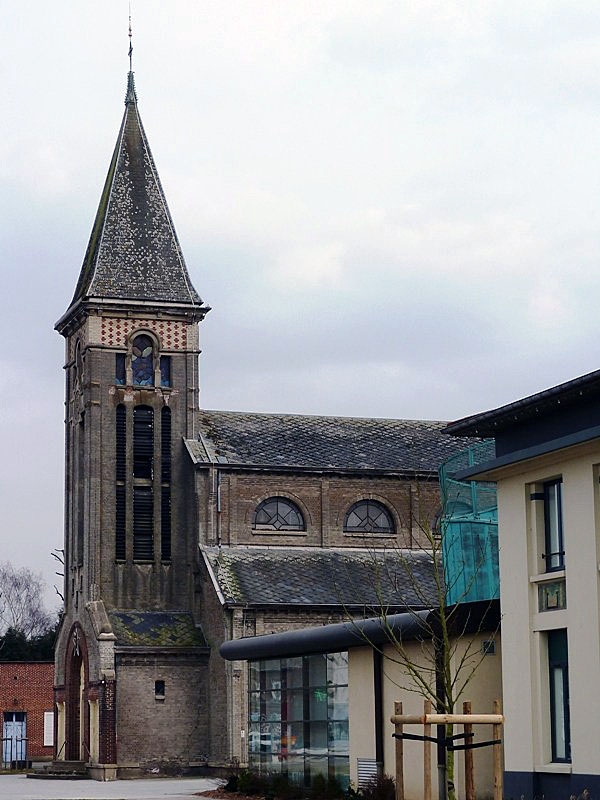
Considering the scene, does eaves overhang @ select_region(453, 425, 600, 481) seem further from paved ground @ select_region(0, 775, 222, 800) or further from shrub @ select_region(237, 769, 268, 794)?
paved ground @ select_region(0, 775, 222, 800)

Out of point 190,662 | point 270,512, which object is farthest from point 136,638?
point 270,512

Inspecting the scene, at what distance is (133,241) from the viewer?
5762 centimetres

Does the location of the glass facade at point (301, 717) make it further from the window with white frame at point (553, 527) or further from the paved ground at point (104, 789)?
the window with white frame at point (553, 527)

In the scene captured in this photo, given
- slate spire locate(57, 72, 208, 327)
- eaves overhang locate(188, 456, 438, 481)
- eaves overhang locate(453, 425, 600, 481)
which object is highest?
slate spire locate(57, 72, 208, 327)

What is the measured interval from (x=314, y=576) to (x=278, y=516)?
11.2 feet

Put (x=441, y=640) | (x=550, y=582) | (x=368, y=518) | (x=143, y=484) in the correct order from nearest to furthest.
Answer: (x=550, y=582)
(x=441, y=640)
(x=143, y=484)
(x=368, y=518)

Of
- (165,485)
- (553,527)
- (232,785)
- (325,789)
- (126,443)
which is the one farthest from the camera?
(165,485)

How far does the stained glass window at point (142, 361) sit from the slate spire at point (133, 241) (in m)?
1.65

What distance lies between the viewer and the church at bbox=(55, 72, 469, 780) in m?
52.0

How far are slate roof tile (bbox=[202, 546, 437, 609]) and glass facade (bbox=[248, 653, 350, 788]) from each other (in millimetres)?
12566

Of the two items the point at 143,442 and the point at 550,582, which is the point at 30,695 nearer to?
the point at 143,442

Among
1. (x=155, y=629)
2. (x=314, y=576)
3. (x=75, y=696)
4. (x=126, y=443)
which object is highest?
(x=126, y=443)

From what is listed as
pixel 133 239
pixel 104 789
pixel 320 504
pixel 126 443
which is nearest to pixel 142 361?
pixel 126 443

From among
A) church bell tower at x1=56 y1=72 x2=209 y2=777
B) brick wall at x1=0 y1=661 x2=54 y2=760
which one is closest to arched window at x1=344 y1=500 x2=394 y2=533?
church bell tower at x1=56 y1=72 x2=209 y2=777
